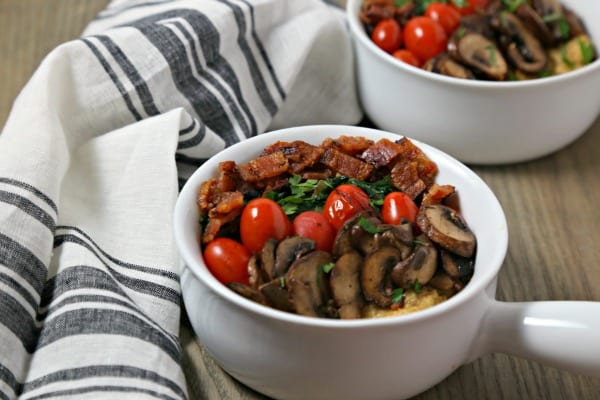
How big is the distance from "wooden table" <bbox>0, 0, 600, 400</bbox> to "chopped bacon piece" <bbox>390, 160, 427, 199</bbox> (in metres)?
0.27

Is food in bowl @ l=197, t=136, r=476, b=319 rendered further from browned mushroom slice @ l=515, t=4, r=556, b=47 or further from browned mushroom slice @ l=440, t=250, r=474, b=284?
browned mushroom slice @ l=515, t=4, r=556, b=47

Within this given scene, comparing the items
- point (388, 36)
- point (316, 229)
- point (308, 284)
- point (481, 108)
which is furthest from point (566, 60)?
point (308, 284)

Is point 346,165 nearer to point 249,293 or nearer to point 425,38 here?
point 249,293

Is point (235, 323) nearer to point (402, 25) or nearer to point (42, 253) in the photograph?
point (42, 253)

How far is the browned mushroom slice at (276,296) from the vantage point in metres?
1.15

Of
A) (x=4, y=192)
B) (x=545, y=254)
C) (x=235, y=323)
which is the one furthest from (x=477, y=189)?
(x=4, y=192)

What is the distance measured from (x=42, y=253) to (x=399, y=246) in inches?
21.4

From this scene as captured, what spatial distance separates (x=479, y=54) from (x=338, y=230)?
654 mm

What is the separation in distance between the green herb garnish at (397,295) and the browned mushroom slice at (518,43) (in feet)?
2.49

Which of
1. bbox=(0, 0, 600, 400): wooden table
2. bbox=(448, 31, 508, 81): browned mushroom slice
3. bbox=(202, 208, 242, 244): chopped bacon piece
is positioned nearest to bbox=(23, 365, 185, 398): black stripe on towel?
bbox=(0, 0, 600, 400): wooden table

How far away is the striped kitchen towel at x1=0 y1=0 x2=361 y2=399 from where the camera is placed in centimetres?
121

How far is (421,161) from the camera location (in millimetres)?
1396

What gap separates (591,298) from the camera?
148cm

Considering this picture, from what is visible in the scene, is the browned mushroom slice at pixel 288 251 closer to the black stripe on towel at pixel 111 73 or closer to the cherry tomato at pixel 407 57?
the black stripe on towel at pixel 111 73
